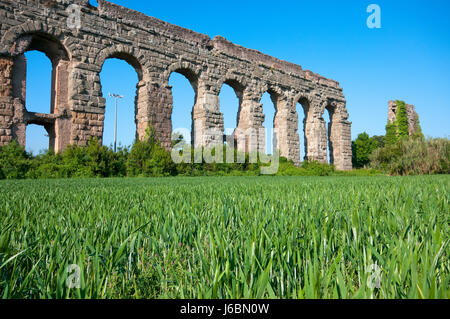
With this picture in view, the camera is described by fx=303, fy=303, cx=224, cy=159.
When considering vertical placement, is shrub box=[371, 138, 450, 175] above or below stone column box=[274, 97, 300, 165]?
below

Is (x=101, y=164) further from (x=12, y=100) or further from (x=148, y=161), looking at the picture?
(x=12, y=100)

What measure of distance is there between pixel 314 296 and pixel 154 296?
42 centimetres

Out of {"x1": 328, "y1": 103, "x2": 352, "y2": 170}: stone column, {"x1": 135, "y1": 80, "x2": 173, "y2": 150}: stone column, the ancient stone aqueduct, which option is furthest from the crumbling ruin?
{"x1": 135, "y1": 80, "x2": 173, "y2": 150}: stone column

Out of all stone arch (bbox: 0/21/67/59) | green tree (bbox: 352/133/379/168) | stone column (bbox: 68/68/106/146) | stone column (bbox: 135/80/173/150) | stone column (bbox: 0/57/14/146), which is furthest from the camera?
green tree (bbox: 352/133/379/168)

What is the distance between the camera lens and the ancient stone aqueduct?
1033 centimetres

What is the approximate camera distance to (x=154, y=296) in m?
0.81

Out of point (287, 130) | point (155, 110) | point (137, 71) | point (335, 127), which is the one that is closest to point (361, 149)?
point (335, 127)

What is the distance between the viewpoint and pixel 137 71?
13.6 m

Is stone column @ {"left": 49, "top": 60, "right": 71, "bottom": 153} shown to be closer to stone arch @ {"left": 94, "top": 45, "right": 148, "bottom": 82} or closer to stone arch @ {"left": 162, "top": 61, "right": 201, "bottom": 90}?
stone arch @ {"left": 94, "top": 45, "right": 148, "bottom": 82}

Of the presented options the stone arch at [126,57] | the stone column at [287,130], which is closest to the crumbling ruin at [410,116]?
the stone column at [287,130]

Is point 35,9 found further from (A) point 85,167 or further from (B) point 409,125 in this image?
(B) point 409,125

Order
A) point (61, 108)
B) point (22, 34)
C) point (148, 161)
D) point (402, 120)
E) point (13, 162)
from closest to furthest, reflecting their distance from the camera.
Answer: point (13, 162), point (22, 34), point (61, 108), point (148, 161), point (402, 120)

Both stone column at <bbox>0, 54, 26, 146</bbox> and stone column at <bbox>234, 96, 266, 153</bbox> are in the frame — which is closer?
stone column at <bbox>0, 54, 26, 146</bbox>
